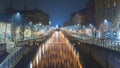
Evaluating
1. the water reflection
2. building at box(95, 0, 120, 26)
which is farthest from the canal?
building at box(95, 0, 120, 26)

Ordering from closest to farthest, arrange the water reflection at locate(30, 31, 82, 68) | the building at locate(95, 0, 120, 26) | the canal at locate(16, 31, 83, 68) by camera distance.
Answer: the canal at locate(16, 31, 83, 68) < the water reflection at locate(30, 31, 82, 68) < the building at locate(95, 0, 120, 26)

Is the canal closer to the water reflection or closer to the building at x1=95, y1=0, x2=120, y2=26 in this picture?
the water reflection

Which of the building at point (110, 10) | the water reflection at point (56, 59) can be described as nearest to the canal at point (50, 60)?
the water reflection at point (56, 59)

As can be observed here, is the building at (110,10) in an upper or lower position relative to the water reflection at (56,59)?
upper

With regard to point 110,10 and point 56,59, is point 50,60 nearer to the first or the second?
point 56,59

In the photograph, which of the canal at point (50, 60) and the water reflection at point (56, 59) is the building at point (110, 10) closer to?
the water reflection at point (56, 59)

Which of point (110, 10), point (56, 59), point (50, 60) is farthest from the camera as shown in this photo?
point (110, 10)

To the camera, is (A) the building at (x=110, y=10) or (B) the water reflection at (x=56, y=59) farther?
(A) the building at (x=110, y=10)

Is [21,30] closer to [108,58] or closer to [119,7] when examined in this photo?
[119,7]

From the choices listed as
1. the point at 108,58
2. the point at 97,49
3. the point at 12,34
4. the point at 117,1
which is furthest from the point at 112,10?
the point at 108,58

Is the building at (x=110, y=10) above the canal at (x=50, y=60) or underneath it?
above

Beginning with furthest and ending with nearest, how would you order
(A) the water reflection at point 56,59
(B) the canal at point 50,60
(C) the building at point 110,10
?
(C) the building at point 110,10 < (A) the water reflection at point 56,59 < (B) the canal at point 50,60

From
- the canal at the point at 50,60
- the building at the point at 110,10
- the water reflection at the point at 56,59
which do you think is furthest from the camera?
the building at the point at 110,10

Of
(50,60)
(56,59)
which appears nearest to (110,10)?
(56,59)
